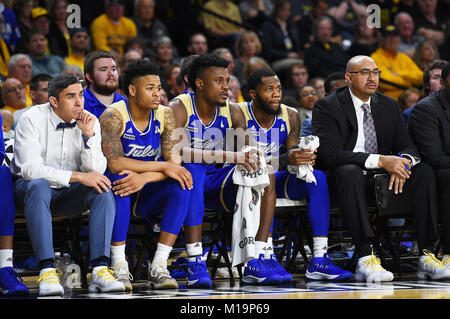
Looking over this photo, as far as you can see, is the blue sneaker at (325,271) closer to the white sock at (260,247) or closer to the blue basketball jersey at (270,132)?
the white sock at (260,247)

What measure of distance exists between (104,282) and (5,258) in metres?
0.65

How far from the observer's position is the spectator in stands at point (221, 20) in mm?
10359

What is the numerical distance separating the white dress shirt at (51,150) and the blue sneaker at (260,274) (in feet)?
3.94

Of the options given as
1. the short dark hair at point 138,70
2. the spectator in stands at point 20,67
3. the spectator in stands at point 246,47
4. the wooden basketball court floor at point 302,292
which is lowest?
the wooden basketball court floor at point 302,292

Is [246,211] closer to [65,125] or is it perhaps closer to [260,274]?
[260,274]

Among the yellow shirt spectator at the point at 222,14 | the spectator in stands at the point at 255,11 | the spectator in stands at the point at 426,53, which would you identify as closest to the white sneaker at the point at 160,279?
the spectator in stands at the point at 426,53

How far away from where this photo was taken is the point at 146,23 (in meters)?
9.81

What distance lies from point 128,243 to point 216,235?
110 centimetres

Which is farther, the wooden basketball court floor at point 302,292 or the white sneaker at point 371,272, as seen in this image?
the white sneaker at point 371,272

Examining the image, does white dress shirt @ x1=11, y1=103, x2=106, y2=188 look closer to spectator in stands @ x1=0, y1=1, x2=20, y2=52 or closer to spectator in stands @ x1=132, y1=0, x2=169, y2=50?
spectator in stands @ x1=0, y1=1, x2=20, y2=52

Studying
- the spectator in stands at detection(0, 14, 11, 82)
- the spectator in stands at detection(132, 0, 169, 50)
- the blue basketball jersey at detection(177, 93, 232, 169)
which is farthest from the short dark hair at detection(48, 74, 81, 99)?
the spectator in stands at detection(132, 0, 169, 50)
